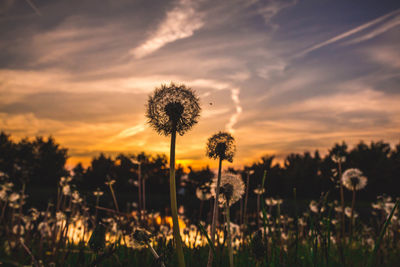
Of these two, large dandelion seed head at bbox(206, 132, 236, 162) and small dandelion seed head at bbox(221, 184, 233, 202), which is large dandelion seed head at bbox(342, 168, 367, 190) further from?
large dandelion seed head at bbox(206, 132, 236, 162)

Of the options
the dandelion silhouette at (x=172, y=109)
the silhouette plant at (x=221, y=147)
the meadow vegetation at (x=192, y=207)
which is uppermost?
the dandelion silhouette at (x=172, y=109)

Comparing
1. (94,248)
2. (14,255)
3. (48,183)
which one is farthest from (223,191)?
(48,183)

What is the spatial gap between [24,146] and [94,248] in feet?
347

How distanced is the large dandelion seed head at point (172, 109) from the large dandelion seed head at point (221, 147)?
1.44 ft

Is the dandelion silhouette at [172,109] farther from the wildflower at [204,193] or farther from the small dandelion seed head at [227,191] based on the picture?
the wildflower at [204,193]

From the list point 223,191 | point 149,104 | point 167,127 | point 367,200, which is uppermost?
point 149,104

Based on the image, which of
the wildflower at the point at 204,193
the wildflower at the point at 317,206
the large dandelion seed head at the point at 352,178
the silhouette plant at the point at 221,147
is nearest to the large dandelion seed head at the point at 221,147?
the silhouette plant at the point at 221,147

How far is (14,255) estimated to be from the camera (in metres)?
4.31

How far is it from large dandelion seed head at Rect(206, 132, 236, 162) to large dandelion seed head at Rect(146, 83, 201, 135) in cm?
44

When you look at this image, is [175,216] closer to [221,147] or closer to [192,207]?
[221,147]

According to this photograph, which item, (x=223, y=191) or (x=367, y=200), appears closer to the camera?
(x=223, y=191)

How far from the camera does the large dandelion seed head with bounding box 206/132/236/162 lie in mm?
2520

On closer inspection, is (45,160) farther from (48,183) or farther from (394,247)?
(394,247)

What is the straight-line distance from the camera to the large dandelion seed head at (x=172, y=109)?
2.05m
